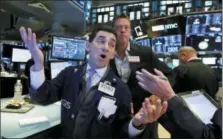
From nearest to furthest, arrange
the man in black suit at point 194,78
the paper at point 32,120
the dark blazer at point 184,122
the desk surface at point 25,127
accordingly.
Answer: the dark blazer at point 184,122
the desk surface at point 25,127
the paper at point 32,120
the man in black suit at point 194,78

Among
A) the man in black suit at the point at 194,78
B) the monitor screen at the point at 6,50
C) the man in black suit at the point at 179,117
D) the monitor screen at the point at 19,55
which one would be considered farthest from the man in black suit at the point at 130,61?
the monitor screen at the point at 6,50

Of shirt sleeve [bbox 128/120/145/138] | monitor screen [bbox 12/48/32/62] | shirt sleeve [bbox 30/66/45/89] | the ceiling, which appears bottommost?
shirt sleeve [bbox 128/120/145/138]

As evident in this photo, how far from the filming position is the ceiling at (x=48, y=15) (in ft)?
20.5

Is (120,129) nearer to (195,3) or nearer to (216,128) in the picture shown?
(216,128)

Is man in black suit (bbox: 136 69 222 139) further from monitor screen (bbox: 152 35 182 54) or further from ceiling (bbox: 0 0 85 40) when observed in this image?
ceiling (bbox: 0 0 85 40)

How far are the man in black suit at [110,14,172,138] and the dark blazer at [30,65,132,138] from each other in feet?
1.38

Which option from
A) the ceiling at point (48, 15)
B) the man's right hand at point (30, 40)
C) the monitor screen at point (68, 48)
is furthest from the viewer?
the ceiling at point (48, 15)

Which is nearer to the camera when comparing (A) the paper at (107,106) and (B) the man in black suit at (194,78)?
(A) the paper at (107,106)

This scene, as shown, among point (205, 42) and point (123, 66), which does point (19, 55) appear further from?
point (205, 42)

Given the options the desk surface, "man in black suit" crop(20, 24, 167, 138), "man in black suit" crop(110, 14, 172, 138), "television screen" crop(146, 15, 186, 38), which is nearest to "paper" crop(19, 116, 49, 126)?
the desk surface

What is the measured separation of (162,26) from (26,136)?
3706 mm

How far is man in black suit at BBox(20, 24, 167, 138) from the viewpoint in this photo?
1.37 metres

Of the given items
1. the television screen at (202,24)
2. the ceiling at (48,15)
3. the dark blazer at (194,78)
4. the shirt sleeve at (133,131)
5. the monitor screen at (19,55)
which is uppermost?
the ceiling at (48,15)

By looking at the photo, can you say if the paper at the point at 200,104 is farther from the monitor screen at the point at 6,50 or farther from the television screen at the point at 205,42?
the monitor screen at the point at 6,50
